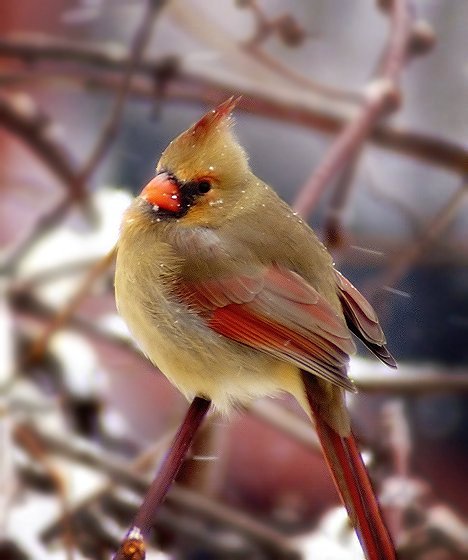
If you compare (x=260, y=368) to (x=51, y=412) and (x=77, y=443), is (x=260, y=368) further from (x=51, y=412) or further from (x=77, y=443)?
(x=51, y=412)

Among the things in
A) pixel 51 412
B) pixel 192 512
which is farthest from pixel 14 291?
pixel 192 512

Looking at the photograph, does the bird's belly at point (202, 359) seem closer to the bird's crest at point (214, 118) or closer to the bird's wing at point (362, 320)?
the bird's wing at point (362, 320)

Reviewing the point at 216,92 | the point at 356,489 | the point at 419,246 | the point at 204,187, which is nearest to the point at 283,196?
the point at 216,92

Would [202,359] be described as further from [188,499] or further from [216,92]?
[216,92]

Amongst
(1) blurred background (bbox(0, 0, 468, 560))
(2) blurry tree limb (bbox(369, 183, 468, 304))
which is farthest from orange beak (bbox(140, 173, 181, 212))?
(2) blurry tree limb (bbox(369, 183, 468, 304))

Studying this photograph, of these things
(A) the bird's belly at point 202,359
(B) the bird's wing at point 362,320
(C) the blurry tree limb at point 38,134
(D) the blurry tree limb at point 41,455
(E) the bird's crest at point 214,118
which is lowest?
(D) the blurry tree limb at point 41,455

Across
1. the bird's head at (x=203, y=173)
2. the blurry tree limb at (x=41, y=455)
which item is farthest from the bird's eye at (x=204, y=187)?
the blurry tree limb at (x=41, y=455)
